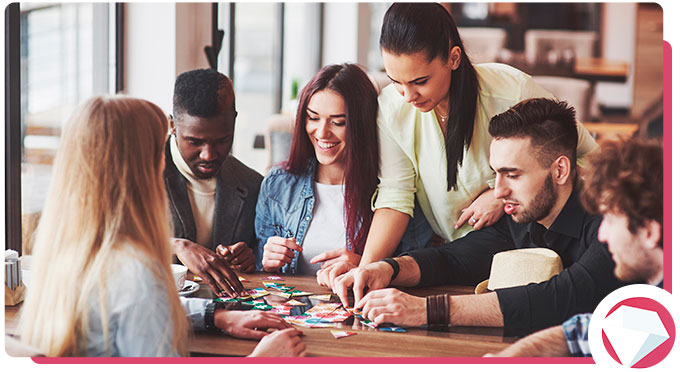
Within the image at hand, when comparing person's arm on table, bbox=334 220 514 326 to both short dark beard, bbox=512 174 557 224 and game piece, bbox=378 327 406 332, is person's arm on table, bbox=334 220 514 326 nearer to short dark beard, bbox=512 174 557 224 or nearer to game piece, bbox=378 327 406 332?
game piece, bbox=378 327 406 332

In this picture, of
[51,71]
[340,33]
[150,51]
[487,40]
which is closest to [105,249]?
[51,71]

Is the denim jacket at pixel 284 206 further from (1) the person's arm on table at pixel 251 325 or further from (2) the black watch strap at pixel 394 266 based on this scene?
(1) the person's arm on table at pixel 251 325

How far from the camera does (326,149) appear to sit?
7.32ft

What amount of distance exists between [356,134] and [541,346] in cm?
93

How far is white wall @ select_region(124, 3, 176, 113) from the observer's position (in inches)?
117

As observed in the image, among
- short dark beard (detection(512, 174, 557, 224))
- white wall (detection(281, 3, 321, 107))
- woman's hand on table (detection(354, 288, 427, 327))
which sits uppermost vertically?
white wall (detection(281, 3, 321, 107))

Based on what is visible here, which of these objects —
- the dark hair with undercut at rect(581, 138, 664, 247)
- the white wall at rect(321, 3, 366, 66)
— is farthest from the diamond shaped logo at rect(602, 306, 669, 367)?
the white wall at rect(321, 3, 366, 66)

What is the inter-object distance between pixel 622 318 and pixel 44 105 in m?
1.98

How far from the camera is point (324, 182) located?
2369mm

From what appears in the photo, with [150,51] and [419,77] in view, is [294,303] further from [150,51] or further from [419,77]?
[150,51]

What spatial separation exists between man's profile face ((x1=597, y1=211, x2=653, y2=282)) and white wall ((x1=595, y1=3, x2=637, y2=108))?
8.18 m

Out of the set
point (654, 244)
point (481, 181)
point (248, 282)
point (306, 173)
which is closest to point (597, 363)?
point (654, 244)

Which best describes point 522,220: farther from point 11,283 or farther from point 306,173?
point 11,283

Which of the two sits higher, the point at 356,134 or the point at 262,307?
the point at 356,134
